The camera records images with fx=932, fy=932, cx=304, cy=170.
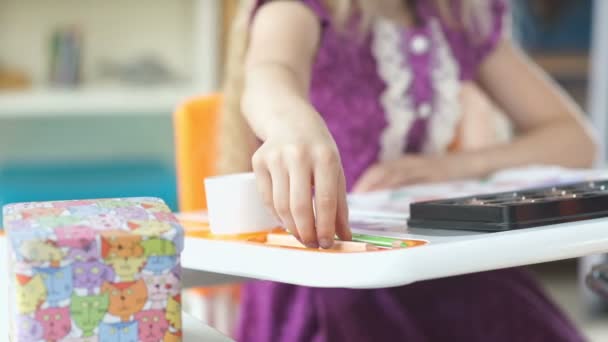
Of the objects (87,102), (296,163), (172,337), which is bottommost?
(172,337)

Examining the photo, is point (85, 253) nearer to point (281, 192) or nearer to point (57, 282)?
point (57, 282)

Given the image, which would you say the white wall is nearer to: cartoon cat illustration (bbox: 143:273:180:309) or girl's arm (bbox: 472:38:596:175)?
girl's arm (bbox: 472:38:596:175)

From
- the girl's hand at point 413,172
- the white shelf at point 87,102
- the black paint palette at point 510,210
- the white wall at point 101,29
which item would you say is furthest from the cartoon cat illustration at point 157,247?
the white wall at point 101,29

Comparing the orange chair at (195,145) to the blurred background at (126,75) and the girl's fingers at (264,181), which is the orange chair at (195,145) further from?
the blurred background at (126,75)

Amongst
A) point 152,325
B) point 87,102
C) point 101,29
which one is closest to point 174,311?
point 152,325

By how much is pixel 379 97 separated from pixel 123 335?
724mm

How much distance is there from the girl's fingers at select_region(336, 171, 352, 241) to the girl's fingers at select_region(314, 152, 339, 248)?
11mm

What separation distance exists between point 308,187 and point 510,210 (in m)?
0.14

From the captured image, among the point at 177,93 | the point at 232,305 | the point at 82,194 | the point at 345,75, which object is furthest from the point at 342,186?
the point at 177,93

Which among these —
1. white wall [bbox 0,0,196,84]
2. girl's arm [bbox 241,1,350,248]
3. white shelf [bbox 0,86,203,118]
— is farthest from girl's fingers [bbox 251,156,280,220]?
white wall [bbox 0,0,196,84]

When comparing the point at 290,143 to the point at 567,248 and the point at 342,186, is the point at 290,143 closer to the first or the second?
the point at 342,186

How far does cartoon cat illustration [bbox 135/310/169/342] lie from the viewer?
55 cm

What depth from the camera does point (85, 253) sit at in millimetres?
527

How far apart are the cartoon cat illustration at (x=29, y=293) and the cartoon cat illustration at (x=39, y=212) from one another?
0.05 m
